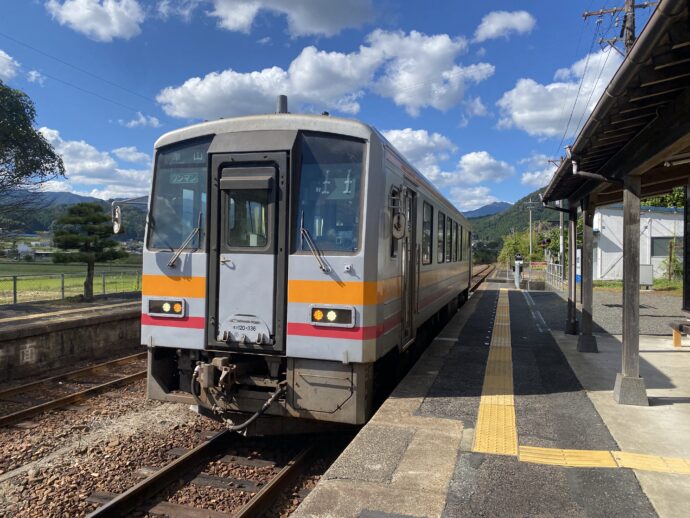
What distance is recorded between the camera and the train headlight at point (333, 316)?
4.92 metres

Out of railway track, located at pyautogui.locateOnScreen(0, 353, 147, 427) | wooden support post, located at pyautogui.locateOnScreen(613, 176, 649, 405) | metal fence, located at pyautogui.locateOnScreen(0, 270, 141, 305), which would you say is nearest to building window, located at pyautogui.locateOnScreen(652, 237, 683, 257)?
wooden support post, located at pyautogui.locateOnScreen(613, 176, 649, 405)

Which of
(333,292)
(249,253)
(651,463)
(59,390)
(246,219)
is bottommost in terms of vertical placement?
(59,390)

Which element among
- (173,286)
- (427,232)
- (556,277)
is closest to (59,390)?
(173,286)

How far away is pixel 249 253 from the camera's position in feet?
17.1

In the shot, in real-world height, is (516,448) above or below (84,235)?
below

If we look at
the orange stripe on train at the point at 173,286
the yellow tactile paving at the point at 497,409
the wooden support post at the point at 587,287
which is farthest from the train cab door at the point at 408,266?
the wooden support post at the point at 587,287

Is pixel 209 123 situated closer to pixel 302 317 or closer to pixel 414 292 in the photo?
pixel 302 317

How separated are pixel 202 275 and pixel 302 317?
44.7 inches

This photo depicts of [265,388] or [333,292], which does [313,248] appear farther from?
[265,388]

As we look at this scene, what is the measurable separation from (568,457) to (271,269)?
3.09 m

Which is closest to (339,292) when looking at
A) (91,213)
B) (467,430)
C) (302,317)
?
(302,317)

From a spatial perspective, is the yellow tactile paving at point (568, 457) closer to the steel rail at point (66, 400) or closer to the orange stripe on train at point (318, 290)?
the orange stripe on train at point (318, 290)

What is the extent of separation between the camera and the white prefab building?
28.0 m

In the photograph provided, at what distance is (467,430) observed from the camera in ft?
16.4
